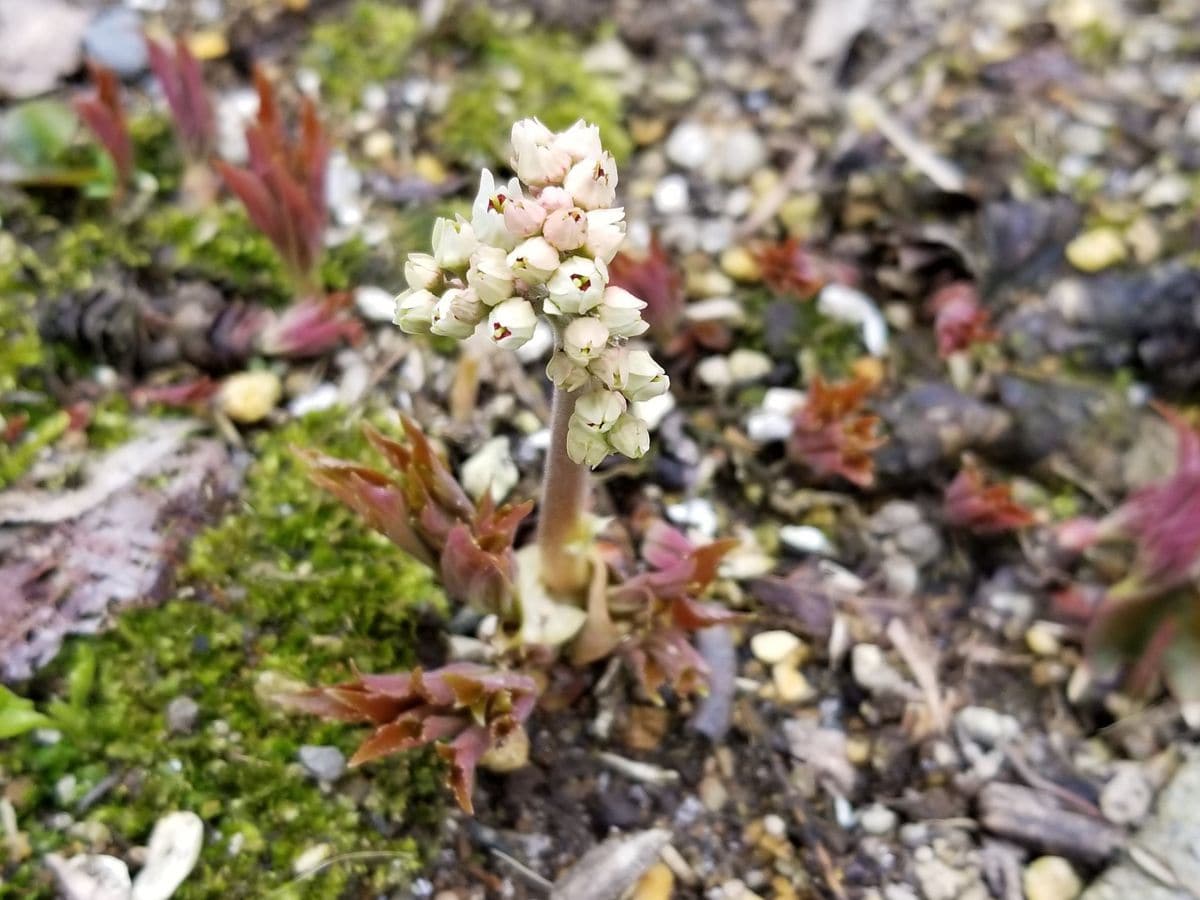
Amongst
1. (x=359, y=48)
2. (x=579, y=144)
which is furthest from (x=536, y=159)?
(x=359, y=48)

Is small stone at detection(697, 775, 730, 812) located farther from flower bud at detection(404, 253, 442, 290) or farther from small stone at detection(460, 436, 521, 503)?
flower bud at detection(404, 253, 442, 290)

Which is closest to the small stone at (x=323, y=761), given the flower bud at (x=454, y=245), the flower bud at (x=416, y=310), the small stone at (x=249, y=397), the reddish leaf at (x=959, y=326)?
the small stone at (x=249, y=397)

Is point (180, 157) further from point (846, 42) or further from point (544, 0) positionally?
point (846, 42)

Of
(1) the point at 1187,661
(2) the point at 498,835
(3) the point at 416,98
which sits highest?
(3) the point at 416,98

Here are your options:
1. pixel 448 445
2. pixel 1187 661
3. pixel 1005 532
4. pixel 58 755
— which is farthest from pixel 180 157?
pixel 1187 661

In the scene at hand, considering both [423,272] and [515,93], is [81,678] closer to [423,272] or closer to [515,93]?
[423,272]

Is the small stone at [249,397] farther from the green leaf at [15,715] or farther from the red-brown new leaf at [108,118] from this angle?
the green leaf at [15,715]
